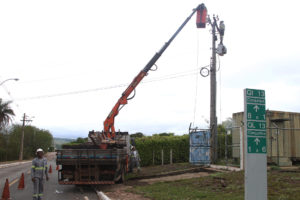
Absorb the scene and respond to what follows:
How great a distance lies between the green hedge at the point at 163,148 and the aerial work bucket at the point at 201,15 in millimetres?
12516

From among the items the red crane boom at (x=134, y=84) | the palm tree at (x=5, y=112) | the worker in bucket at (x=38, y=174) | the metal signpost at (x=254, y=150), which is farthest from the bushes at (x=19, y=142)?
the metal signpost at (x=254, y=150)

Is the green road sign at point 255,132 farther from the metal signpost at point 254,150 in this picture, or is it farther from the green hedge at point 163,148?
the green hedge at point 163,148

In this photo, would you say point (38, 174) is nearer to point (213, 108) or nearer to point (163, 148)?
point (213, 108)

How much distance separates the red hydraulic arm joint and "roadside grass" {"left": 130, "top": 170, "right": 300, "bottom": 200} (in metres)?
5.00

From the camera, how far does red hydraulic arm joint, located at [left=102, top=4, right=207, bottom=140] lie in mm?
16328

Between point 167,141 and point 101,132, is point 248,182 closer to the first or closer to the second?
point 101,132

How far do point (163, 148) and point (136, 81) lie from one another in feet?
39.0

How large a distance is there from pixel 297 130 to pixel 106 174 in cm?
1075

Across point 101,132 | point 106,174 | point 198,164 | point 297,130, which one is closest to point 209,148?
point 198,164

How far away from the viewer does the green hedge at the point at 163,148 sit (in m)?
27.3

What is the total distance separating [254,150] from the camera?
5363 mm

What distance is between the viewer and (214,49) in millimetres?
19750

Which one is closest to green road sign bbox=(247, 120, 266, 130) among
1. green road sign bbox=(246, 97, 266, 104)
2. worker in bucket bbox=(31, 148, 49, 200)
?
green road sign bbox=(246, 97, 266, 104)

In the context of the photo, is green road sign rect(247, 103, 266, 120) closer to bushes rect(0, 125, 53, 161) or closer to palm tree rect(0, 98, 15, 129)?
palm tree rect(0, 98, 15, 129)
